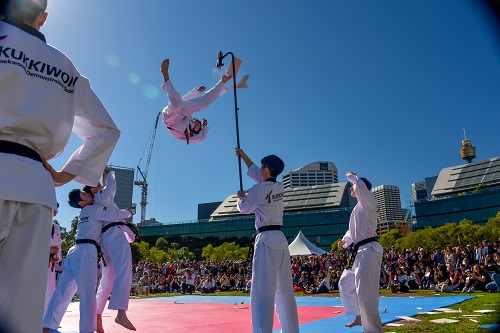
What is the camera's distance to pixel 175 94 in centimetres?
570

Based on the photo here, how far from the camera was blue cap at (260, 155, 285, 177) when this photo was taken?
5379 mm

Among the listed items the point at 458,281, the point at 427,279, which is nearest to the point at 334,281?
the point at 427,279

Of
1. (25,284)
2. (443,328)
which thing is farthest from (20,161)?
(443,328)

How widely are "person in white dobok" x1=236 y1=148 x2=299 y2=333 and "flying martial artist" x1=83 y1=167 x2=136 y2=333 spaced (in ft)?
6.94

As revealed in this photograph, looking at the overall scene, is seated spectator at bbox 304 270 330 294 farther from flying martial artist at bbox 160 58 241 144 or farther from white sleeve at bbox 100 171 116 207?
white sleeve at bbox 100 171 116 207

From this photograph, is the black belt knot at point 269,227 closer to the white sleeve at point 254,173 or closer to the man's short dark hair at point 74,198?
the white sleeve at point 254,173

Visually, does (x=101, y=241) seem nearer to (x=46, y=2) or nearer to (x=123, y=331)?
(x=123, y=331)

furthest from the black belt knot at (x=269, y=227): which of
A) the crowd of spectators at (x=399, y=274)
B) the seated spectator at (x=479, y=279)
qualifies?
the seated spectator at (x=479, y=279)

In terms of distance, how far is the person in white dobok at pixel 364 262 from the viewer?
17.3ft

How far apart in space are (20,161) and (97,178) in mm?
640

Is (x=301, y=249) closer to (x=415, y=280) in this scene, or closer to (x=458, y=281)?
(x=415, y=280)

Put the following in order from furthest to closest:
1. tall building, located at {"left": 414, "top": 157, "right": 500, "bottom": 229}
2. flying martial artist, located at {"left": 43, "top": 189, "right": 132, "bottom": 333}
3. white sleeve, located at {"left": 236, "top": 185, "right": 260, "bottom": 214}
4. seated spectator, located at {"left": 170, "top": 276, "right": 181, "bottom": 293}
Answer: tall building, located at {"left": 414, "top": 157, "right": 500, "bottom": 229}, seated spectator, located at {"left": 170, "top": 276, "right": 181, "bottom": 293}, flying martial artist, located at {"left": 43, "top": 189, "right": 132, "bottom": 333}, white sleeve, located at {"left": 236, "top": 185, "right": 260, "bottom": 214}

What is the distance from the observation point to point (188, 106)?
599 cm

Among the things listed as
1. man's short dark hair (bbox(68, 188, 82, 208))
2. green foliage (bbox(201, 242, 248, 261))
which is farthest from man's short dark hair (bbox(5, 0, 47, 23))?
green foliage (bbox(201, 242, 248, 261))
